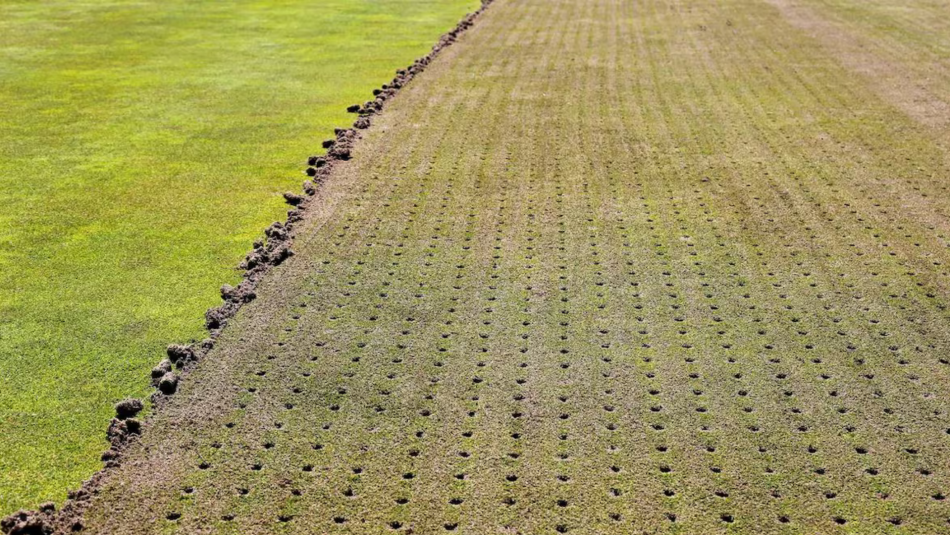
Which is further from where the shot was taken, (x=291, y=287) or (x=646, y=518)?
(x=291, y=287)

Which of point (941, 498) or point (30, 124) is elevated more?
point (30, 124)

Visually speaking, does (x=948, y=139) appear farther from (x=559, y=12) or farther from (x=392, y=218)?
(x=559, y=12)

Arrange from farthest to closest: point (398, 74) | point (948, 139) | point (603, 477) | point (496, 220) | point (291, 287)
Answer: point (398, 74)
point (948, 139)
point (496, 220)
point (291, 287)
point (603, 477)

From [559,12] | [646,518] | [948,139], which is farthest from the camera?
[559,12]

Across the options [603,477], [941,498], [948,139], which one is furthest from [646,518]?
[948,139]

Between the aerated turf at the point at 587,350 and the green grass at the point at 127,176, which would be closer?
the aerated turf at the point at 587,350
